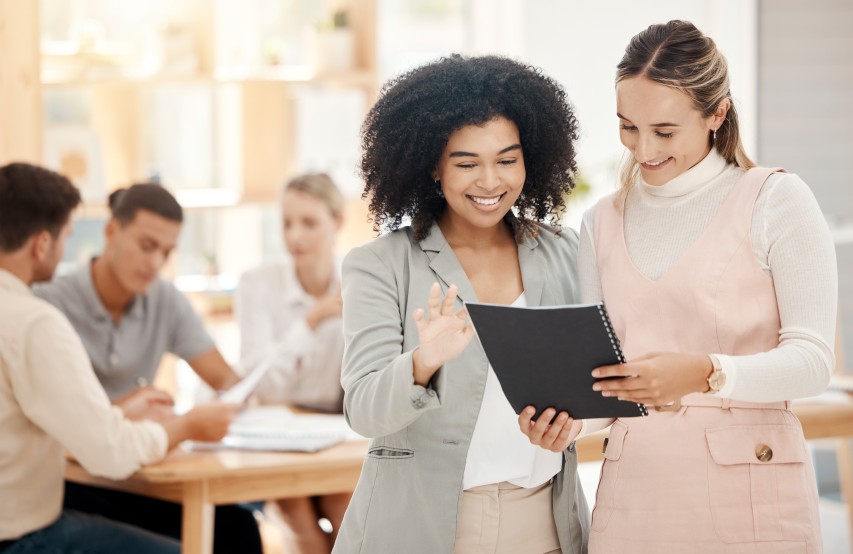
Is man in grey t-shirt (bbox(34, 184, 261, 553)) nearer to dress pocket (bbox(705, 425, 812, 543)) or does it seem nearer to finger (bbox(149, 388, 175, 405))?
finger (bbox(149, 388, 175, 405))

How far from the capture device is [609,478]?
5.54 feet

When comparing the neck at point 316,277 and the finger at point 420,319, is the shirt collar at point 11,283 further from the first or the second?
the finger at point 420,319

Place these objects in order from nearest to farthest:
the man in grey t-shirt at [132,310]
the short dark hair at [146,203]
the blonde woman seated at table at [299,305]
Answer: the man in grey t-shirt at [132,310] < the short dark hair at [146,203] < the blonde woman seated at table at [299,305]

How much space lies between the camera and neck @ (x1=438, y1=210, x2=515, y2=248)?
1.83 meters

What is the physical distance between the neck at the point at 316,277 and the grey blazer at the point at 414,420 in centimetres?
175

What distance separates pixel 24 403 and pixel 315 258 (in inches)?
51.3

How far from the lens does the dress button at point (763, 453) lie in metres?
1.58

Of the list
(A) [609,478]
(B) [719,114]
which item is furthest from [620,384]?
(B) [719,114]

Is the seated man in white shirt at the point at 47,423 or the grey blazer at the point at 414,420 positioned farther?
the seated man in white shirt at the point at 47,423

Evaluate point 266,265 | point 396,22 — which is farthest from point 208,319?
point 396,22

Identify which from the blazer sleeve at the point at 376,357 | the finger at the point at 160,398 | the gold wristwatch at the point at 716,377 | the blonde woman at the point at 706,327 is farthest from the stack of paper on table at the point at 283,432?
the gold wristwatch at the point at 716,377

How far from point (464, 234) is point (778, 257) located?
0.54 m

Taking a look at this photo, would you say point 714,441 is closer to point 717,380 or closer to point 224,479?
point 717,380

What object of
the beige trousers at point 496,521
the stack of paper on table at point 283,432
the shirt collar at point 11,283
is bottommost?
the stack of paper on table at point 283,432
